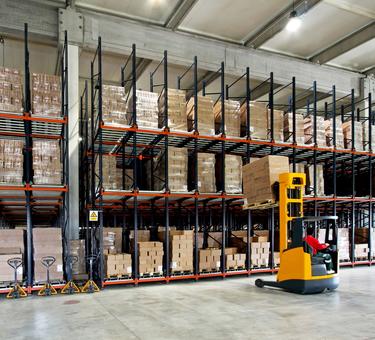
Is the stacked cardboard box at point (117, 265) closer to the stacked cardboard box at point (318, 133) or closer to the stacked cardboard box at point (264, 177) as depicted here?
the stacked cardboard box at point (264, 177)

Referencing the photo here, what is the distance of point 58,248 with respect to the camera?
936 cm

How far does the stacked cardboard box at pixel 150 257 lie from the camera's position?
33.4 feet

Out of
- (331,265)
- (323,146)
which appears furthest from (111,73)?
(331,265)

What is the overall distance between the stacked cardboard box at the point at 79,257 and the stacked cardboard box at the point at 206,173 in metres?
3.56

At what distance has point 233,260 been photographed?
1138 cm

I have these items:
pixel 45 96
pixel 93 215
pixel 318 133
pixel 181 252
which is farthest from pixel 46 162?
pixel 318 133

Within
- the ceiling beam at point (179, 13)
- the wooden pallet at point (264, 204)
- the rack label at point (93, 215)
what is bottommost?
the rack label at point (93, 215)

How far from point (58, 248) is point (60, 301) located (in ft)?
5.22

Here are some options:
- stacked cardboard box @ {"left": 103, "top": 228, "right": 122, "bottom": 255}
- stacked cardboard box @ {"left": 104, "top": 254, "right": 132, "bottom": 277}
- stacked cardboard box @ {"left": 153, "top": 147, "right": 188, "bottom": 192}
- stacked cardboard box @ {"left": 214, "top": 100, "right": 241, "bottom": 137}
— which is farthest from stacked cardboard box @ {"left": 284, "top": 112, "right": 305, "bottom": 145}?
stacked cardboard box @ {"left": 104, "top": 254, "right": 132, "bottom": 277}

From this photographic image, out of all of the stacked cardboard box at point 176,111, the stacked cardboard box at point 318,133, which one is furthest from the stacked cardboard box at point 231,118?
the stacked cardboard box at point 318,133

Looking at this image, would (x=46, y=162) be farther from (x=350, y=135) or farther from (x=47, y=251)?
(x=350, y=135)

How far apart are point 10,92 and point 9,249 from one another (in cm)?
362

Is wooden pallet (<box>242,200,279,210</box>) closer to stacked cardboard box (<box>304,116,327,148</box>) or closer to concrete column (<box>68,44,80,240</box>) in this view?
stacked cardboard box (<box>304,116,327,148</box>)

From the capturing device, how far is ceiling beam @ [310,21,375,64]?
1360cm
